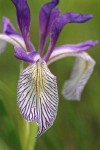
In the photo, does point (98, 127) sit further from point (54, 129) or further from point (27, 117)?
point (27, 117)

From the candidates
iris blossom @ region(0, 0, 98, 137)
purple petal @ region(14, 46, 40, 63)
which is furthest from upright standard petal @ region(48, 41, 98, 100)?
purple petal @ region(14, 46, 40, 63)

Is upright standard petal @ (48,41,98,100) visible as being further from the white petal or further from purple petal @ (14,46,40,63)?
purple petal @ (14,46,40,63)

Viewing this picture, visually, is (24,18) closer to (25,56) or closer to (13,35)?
(13,35)

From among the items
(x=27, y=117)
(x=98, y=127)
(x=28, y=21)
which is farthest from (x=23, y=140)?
(x=98, y=127)

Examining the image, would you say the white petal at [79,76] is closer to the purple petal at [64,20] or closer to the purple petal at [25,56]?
the purple petal at [64,20]

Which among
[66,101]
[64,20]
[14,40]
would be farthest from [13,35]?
[66,101]

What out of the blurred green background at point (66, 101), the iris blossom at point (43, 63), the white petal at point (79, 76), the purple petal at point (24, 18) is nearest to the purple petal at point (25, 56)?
the iris blossom at point (43, 63)

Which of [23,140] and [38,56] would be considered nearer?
[38,56]
